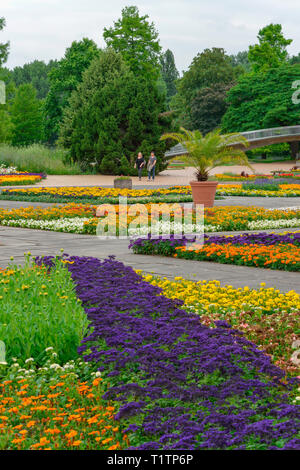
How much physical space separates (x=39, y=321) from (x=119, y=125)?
31.8 metres

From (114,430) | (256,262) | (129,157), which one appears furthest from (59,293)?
(129,157)

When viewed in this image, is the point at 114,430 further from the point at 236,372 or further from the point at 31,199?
the point at 31,199

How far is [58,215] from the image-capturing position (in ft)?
46.9

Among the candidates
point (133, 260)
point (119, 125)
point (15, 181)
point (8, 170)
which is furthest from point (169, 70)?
point (133, 260)

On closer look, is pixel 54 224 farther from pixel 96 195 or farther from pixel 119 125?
pixel 119 125

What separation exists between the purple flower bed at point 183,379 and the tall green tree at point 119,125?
1152 inches

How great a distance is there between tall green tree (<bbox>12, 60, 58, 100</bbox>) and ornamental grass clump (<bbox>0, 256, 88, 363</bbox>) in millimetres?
108020

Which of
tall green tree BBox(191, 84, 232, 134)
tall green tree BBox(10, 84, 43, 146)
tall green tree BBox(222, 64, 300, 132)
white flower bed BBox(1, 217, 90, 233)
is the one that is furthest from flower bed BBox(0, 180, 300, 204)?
tall green tree BBox(10, 84, 43, 146)

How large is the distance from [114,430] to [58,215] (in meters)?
11.5

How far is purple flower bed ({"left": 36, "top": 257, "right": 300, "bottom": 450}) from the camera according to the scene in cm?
293

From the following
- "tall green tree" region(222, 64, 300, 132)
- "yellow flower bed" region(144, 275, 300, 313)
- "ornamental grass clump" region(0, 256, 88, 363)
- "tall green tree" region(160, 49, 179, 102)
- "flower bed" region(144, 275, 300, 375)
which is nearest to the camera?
"ornamental grass clump" region(0, 256, 88, 363)

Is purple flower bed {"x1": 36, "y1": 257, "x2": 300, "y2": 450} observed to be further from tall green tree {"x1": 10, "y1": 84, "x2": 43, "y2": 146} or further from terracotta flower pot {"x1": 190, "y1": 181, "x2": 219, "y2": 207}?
tall green tree {"x1": 10, "y1": 84, "x2": 43, "y2": 146}

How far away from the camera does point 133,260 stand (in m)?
8.53

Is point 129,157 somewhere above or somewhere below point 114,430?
above
